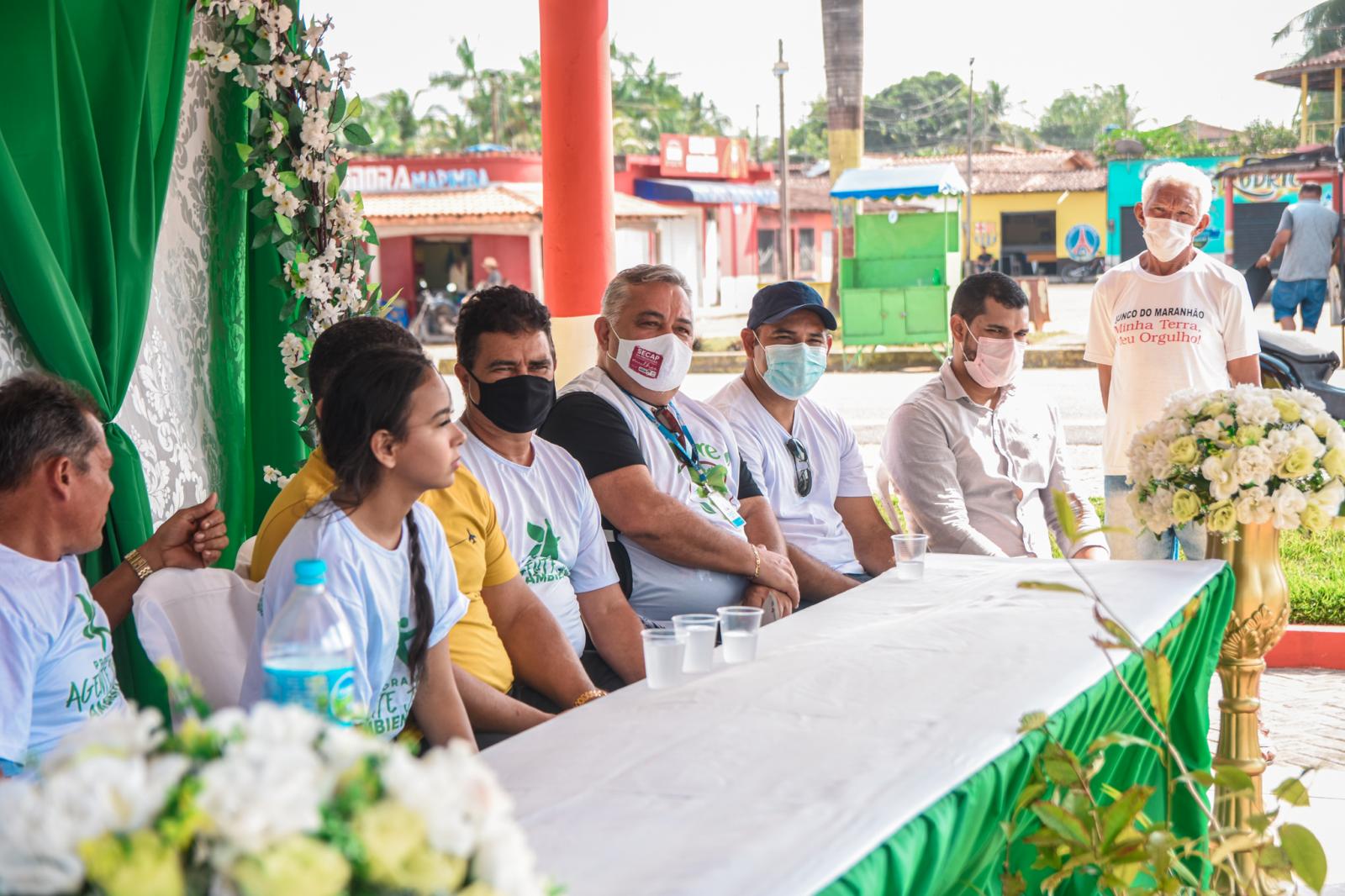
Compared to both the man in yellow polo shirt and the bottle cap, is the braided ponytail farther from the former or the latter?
the bottle cap

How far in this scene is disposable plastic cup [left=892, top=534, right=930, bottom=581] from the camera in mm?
3406

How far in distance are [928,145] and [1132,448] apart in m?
72.9

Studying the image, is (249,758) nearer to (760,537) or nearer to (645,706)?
(645,706)

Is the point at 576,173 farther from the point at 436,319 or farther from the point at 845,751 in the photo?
the point at 436,319

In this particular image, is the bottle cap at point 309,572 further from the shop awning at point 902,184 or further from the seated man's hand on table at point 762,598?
the shop awning at point 902,184

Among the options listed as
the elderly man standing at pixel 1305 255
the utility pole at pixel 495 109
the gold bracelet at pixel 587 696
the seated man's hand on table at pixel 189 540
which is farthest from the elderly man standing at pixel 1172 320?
the utility pole at pixel 495 109

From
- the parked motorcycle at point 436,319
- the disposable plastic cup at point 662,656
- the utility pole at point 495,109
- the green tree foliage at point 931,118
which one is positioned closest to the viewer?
the disposable plastic cup at point 662,656

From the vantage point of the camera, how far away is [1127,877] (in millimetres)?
1964

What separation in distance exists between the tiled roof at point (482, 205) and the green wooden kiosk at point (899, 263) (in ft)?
36.0

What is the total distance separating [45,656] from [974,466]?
111 inches

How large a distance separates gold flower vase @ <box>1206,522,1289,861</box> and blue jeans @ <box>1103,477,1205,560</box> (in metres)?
0.13

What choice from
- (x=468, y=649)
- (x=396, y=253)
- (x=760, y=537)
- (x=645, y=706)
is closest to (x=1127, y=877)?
(x=645, y=706)

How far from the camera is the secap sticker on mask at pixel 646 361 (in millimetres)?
3797

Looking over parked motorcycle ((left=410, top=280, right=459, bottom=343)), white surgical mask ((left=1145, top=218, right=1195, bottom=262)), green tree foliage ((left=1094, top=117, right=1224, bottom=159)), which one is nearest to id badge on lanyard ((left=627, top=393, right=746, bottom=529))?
white surgical mask ((left=1145, top=218, right=1195, bottom=262))
